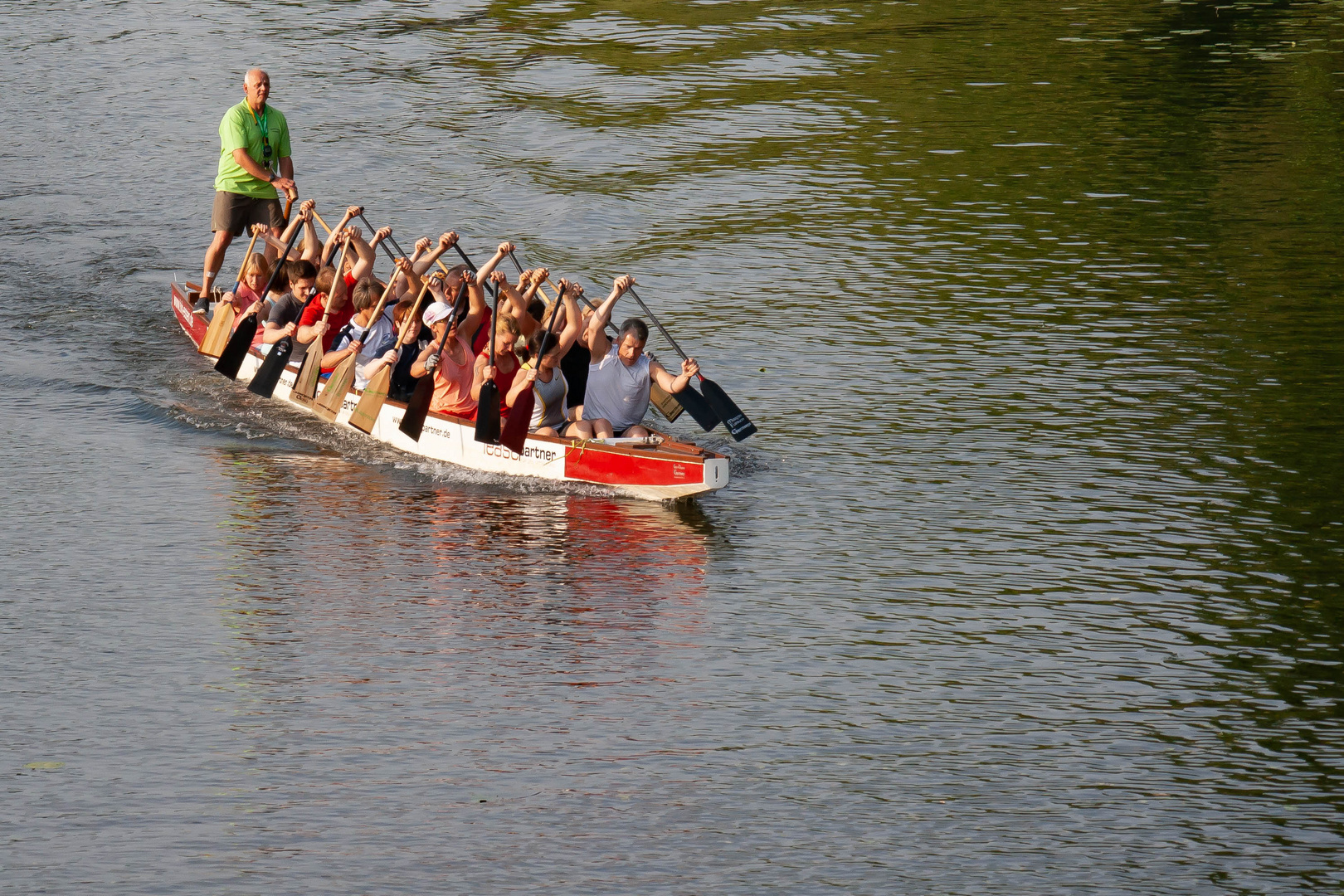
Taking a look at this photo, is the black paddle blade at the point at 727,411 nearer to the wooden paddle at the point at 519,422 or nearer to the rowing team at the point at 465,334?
the rowing team at the point at 465,334

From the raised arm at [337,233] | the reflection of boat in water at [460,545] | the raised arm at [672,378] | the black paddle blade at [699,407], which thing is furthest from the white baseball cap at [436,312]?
the black paddle blade at [699,407]

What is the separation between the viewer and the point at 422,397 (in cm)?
1366

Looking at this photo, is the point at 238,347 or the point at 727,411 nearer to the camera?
the point at 727,411

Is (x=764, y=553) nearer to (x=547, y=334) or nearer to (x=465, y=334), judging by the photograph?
(x=547, y=334)

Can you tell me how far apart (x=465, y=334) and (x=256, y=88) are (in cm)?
394

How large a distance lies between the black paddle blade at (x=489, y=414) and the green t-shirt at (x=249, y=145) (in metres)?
4.75

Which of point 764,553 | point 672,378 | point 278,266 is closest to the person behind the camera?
point 764,553

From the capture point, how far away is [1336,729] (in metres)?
9.38

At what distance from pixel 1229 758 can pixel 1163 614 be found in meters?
1.79

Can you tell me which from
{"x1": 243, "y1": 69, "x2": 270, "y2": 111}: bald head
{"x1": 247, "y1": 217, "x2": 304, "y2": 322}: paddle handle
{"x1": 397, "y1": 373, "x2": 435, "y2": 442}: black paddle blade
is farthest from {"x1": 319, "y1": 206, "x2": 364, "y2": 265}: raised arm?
{"x1": 397, "y1": 373, "x2": 435, "y2": 442}: black paddle blade

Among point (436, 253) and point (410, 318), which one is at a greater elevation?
point (436, 253)

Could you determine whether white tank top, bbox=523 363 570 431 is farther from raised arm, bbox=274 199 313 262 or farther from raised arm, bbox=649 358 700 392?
raised arm, bbox=274 199 313 262

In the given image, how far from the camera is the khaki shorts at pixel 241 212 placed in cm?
1702

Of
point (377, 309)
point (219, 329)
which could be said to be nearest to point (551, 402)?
point (377, 309)
